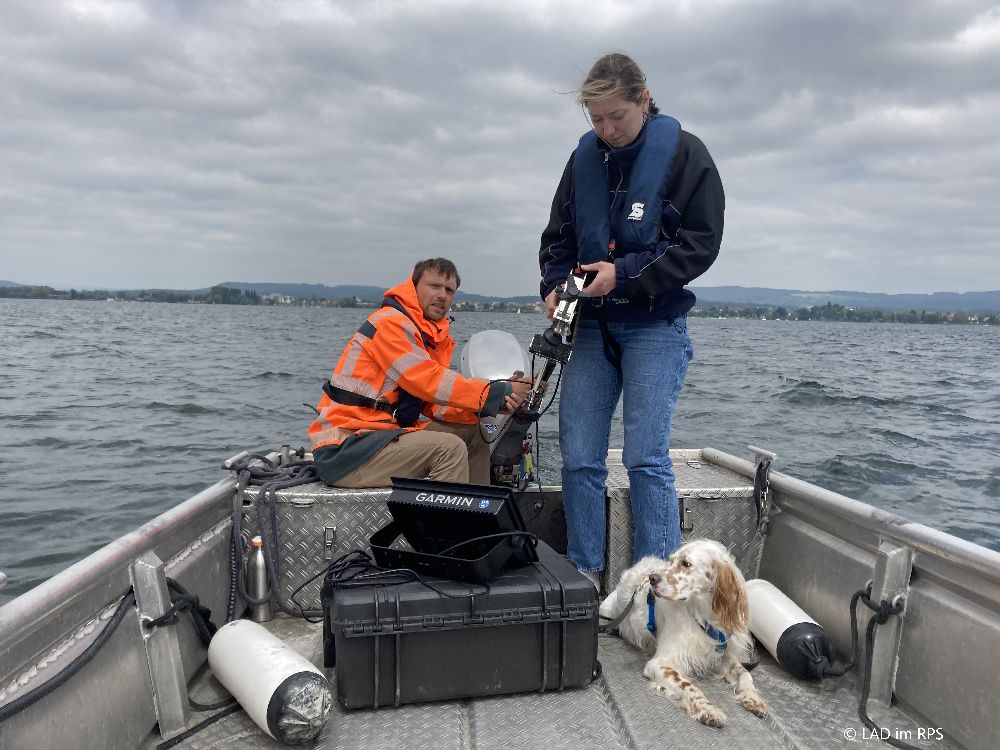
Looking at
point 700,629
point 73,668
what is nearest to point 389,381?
point 700,629

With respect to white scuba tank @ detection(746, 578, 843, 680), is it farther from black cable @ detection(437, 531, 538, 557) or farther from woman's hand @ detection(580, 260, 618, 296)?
woman's hand @ detection(580, 260, 618, 296)

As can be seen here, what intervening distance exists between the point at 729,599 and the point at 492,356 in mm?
2514

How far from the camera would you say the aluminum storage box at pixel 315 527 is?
141 inches

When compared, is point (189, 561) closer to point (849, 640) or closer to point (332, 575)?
point (332, 575)

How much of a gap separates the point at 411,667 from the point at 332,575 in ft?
1.57

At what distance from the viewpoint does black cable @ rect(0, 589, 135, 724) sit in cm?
189

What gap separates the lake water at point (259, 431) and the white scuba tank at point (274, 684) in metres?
4.36

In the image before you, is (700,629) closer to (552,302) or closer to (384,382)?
(552,302)

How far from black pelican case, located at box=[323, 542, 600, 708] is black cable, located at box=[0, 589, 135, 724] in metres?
0.71


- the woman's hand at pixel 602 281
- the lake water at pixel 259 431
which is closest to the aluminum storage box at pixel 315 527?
the woman's hand at pixel 602 281

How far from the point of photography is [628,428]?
3.59 metres

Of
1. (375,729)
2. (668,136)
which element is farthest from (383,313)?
(375,729)

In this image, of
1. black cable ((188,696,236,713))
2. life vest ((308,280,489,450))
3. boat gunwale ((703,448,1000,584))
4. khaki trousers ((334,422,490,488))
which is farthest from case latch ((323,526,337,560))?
boat gunwale ((703,448,1000,584))

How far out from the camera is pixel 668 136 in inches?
135
